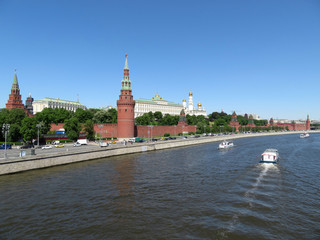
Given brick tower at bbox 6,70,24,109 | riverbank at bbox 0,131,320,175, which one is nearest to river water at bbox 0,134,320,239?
riverbank at bbox 0,131,320,175

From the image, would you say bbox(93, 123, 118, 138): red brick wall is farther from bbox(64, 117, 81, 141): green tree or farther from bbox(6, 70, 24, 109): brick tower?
bbox(6, 70, 24, 109): brick tower

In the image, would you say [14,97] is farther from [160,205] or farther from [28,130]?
[160,205]

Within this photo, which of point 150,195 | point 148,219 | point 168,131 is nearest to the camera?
point 148,219

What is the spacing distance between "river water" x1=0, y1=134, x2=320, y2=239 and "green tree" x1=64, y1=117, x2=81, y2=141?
30.2 metres

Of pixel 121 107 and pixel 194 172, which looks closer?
pixel 194 172

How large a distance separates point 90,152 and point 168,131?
5732 cm

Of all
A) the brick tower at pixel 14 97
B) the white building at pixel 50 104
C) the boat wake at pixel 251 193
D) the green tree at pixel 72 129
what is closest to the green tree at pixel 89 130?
the green tree at pixel 72 129

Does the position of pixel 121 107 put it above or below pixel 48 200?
above

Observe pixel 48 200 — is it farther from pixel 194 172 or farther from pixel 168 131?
pixel 168 131

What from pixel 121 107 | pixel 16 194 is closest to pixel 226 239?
pixel 16 194

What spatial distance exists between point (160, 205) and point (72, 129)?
4731 cm

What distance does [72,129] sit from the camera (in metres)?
59.6

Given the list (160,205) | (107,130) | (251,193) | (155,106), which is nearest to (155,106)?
(155,106)

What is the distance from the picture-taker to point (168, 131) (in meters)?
94.4
